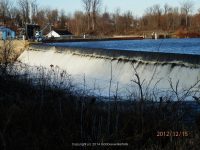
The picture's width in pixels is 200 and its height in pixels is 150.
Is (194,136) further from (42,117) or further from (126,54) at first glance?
(126,54)

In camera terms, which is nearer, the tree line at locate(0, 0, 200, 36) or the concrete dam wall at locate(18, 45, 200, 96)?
the concrete dam wall at locate(18, 45, 200, 96)

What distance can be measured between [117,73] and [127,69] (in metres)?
0.43

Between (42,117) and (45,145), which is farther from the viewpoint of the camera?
(42,117)

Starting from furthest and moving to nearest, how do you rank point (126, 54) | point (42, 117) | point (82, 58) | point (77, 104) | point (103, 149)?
1. point (82, 58)
2. point (126, 54)
3. point (77, 104)
4. point (42, 117)
5. point (103, 149)

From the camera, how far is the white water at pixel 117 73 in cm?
1272

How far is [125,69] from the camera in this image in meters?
16.1

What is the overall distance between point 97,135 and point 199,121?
1492mm

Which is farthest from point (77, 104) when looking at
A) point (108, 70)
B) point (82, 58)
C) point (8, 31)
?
point (8, 31)

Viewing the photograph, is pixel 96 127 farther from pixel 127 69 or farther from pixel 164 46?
pixel 164 46

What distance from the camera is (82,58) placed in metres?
20.8

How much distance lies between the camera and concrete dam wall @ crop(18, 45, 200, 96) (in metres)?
12.9

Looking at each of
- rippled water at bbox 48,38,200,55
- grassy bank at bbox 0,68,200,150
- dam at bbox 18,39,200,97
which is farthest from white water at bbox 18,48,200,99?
rippled water at bbox 48,38,200,55
